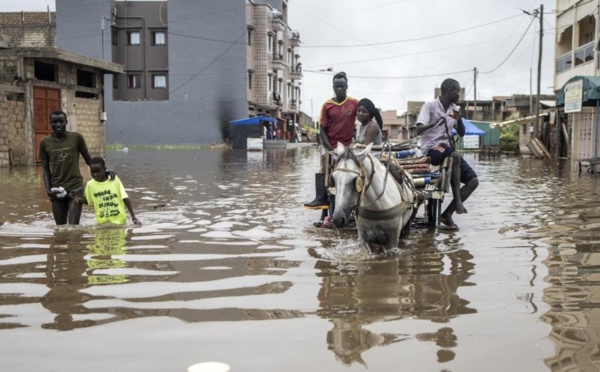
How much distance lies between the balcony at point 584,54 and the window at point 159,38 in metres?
34.4

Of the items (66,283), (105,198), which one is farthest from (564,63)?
(66,283)

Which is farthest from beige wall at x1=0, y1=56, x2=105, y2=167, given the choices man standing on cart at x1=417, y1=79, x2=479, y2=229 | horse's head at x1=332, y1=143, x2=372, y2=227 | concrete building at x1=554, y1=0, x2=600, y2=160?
horse's head at x1=332, y1=143, x2=372, y2=227

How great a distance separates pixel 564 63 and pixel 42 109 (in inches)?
961

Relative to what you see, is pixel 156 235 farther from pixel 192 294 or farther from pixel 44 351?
pixel 44 351

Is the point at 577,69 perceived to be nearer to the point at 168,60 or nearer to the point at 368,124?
the point at 368,124

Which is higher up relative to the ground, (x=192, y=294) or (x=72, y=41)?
(x=72, y=41)

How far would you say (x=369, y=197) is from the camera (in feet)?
18.7

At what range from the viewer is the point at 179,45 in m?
51.1

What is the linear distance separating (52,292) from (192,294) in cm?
106

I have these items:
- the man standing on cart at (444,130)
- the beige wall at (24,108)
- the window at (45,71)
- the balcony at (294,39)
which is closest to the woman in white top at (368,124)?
the man standing on cart at (444,130)

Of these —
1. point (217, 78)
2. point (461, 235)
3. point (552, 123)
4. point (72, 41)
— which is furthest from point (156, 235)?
point (72, 41)

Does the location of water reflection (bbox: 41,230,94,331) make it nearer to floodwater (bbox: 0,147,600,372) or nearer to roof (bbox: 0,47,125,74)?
floodwater (bbox: 0,147,600,372)

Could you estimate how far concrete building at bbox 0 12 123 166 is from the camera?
72.2ft

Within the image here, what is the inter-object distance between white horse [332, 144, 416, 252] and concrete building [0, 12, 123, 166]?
60.7ft
